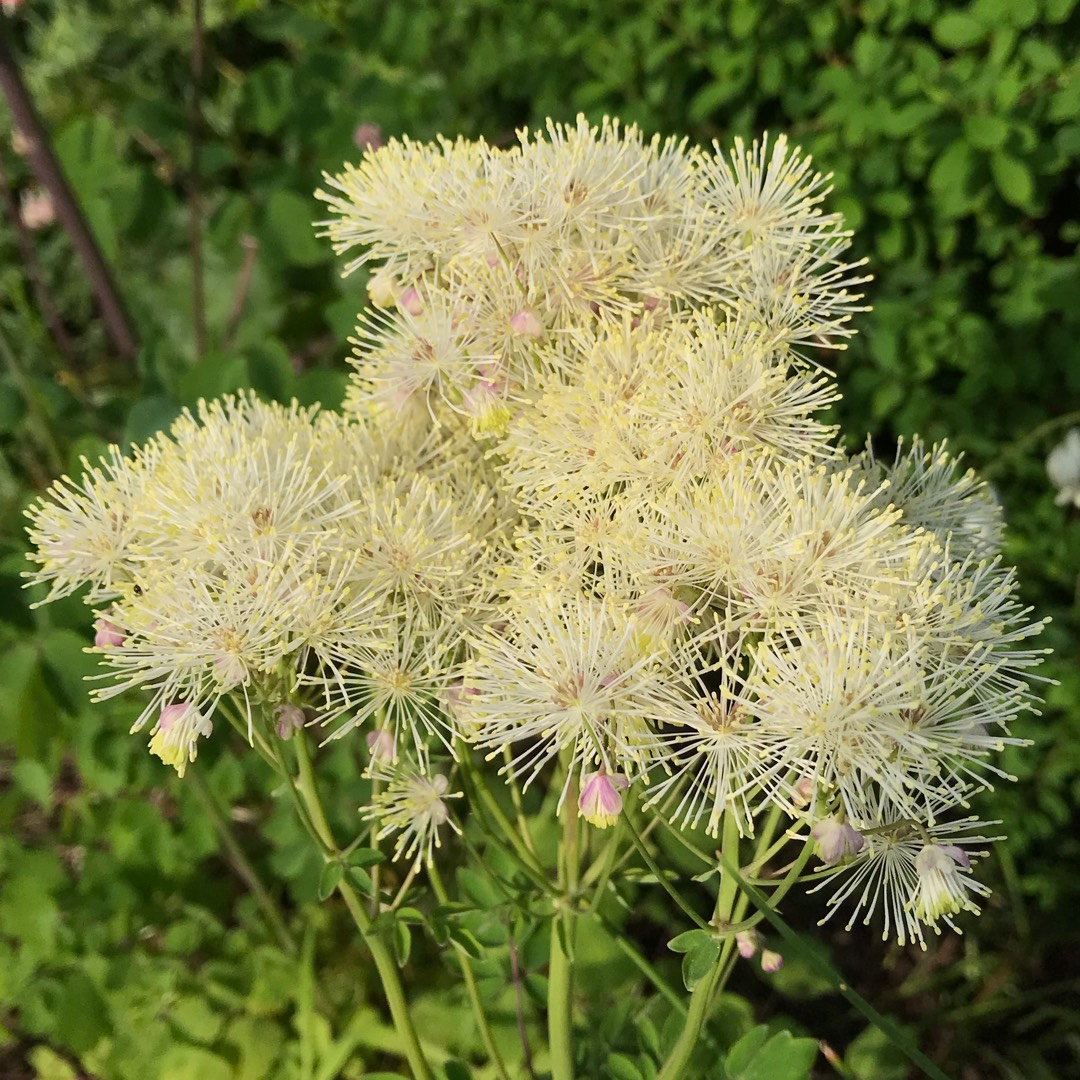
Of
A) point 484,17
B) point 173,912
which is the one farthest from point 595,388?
point 484,17

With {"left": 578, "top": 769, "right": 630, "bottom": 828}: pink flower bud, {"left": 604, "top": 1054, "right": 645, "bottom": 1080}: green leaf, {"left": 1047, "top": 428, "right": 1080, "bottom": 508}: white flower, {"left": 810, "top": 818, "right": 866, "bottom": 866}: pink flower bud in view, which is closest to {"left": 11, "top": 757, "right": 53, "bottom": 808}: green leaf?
{"left": 604, "top": 1054, "right": 645, "bottom": 1080}: green leaf

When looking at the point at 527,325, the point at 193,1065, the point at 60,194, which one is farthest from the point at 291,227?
the point at 193,1065

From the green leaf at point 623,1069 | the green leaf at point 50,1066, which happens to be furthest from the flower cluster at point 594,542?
the green leaf at point 50,1066

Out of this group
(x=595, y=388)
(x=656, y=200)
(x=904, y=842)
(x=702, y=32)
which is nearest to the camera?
(x=904, y=842)

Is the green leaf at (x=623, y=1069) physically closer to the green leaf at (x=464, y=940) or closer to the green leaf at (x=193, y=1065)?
the green leaf at (x=464, y=940)

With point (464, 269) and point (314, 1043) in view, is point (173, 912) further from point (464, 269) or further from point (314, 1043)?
point (464, 269)

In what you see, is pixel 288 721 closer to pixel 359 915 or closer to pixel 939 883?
pixel 359 915

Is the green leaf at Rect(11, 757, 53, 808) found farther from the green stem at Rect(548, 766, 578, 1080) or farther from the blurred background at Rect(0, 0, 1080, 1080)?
the green stem at Rect(548, 766, 578, 1080)
